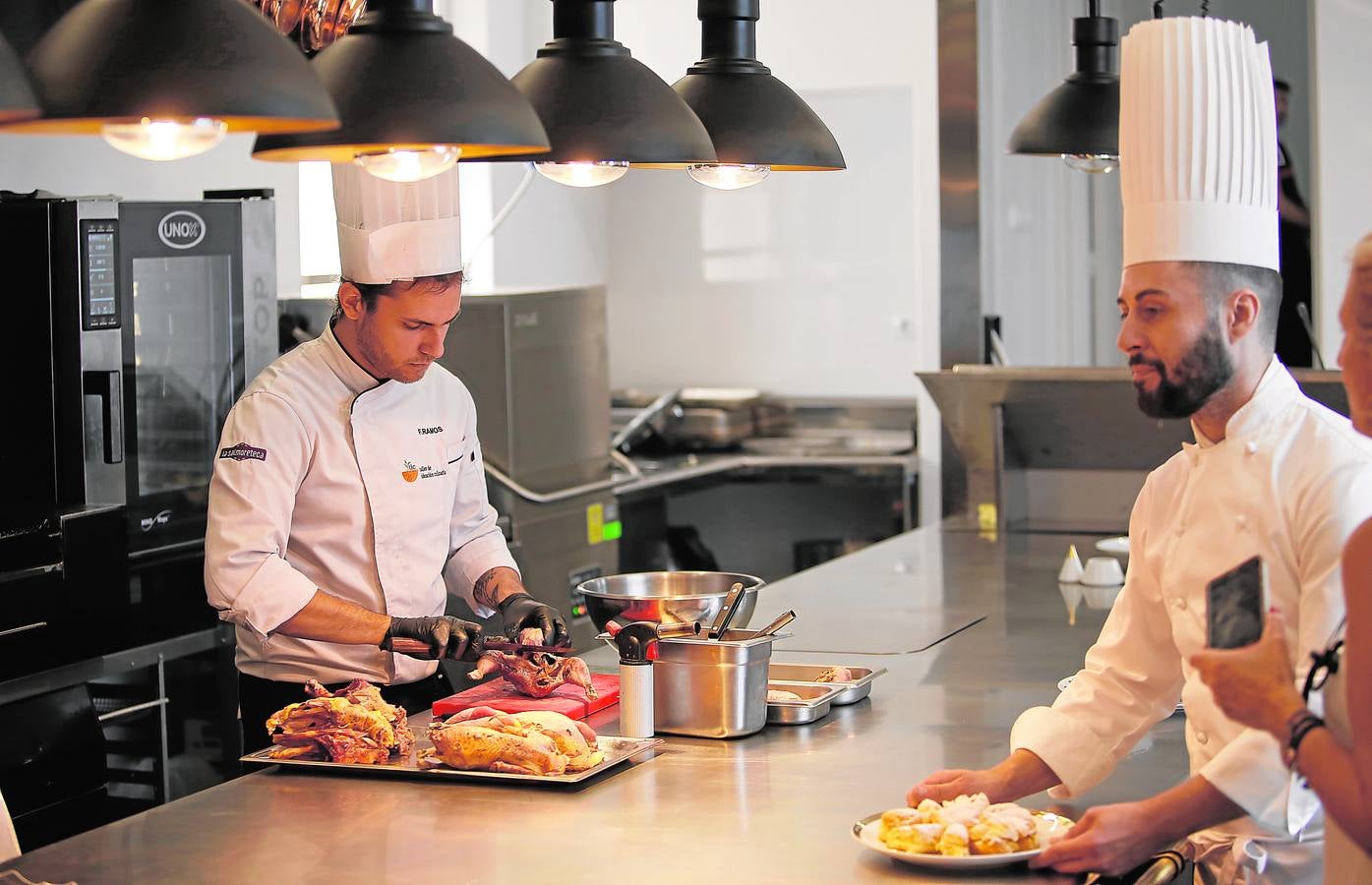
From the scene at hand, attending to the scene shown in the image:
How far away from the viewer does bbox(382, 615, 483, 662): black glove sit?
2680 mm

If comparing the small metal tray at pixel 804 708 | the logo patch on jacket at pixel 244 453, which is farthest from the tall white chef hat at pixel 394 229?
the small metal tray at pixel 804 708

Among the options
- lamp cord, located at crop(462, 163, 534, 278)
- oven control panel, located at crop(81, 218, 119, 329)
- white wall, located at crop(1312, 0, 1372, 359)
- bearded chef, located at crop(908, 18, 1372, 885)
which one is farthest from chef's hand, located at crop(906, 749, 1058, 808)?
lamp cord, located at crop(462, 163, 534, 278)

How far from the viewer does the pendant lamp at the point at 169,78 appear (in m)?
1.60

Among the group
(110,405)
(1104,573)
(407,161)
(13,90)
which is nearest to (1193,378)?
(407,161)

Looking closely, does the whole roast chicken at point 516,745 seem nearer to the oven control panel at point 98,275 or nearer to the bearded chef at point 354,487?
the bearded chef at point 354,487

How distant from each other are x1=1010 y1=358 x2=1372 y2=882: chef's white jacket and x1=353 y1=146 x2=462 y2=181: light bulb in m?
1.00

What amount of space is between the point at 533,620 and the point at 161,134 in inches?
53.5

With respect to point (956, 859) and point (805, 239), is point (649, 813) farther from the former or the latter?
point (805, 239)

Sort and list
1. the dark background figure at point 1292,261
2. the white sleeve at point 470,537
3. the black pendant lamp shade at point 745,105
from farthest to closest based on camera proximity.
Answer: the dark background figure at point 1292,261
the white sleeve at point 470,537
the black pendant lamp shade at point 745,105

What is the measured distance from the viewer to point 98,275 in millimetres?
3609

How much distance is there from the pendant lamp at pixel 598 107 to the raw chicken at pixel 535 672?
784 mm

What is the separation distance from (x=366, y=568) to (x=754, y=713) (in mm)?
838

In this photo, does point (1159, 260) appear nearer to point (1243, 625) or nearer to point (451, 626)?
point (1243, 625)

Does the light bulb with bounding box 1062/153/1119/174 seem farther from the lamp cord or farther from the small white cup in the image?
the lamp cord
